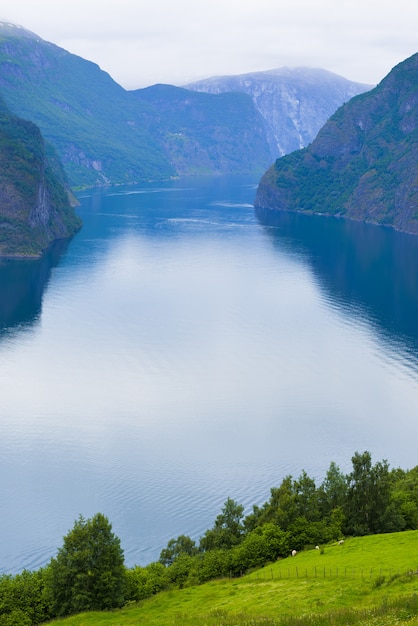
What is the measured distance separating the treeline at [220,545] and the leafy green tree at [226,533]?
0.09 metres

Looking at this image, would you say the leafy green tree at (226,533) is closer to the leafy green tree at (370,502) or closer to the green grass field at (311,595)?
the green grass field at (311,595)

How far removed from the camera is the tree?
63875 mm

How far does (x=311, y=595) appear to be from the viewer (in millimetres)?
57469

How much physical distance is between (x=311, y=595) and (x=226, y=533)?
17139 mm

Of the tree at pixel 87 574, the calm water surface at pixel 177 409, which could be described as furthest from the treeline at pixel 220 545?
the calm water surface at pixel 177 409

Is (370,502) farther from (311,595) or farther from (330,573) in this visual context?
(311,595)

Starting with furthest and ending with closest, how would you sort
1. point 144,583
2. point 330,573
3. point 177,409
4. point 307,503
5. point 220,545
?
1. point 177,409
2. point 307,503
3. point 220,545
4. point 144,583
5. point 330,573

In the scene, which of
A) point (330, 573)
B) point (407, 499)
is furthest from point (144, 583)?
point (407, 499)

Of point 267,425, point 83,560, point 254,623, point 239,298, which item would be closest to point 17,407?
point 267,425

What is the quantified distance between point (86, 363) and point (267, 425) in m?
40.1

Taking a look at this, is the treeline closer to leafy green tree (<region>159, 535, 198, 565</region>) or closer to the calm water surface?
leafy green tree (<region>159, 535, 198, 565</region>)

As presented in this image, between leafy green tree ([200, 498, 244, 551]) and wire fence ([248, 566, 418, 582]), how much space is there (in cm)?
678

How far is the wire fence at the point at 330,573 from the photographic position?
5791 centimetres

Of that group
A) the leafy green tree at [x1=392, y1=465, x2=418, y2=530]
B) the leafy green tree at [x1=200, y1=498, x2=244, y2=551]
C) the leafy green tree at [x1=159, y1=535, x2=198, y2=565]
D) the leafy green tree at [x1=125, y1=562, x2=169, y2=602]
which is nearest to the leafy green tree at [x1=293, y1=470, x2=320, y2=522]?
the leafy green tree at [x1=200, y1=498, x2=244, y2=551]
